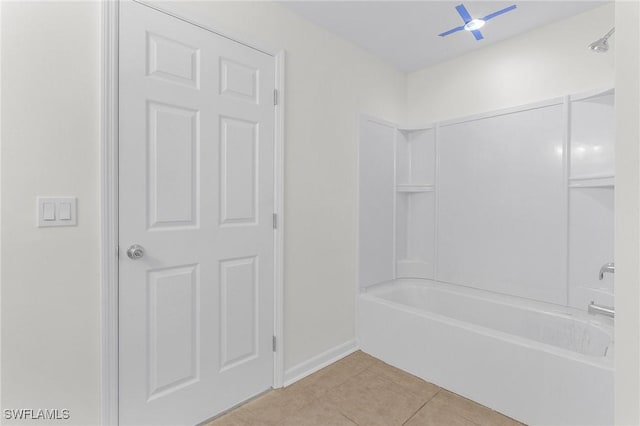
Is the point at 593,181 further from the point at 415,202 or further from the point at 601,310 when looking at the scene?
the point at 415,202

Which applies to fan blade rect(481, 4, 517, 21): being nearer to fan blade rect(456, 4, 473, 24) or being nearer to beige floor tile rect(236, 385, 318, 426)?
fan blade rect(456, 4, 473, 24)

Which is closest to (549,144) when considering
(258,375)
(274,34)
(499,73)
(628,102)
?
(499,73)

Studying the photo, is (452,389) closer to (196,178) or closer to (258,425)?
(258,425)

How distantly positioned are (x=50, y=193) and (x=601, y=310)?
2.95 m

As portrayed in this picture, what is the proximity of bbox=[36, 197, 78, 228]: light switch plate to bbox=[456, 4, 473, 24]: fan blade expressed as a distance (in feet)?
8.18

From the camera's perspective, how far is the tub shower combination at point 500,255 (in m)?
1.78

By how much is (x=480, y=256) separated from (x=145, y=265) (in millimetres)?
2503

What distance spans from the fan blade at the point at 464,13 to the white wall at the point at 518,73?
0.54 metres

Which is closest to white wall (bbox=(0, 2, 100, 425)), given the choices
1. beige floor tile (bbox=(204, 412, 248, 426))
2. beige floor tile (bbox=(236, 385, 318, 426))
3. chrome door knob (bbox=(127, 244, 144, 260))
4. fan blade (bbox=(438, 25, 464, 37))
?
chrome door knob (bbox=(127, 244, 144, 260))

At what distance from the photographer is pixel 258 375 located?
6.46 feet

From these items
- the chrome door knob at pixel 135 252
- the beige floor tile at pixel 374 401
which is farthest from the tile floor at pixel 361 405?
the chrome door knob at pixel 135 252

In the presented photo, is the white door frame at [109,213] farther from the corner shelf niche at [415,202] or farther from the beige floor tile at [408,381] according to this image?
the corner shelf niche at [415,202]

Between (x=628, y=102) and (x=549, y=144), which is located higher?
(x=549, y=144)

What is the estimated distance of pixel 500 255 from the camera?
2564 mm
